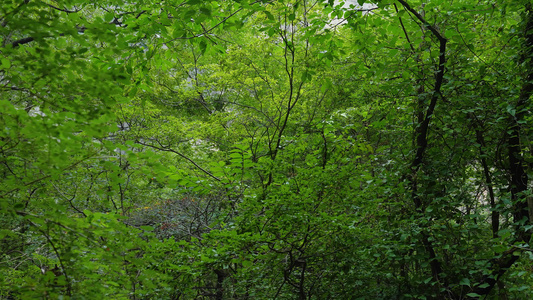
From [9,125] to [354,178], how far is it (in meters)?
3.07

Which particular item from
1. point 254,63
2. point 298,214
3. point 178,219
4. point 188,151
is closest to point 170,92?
point 188,151

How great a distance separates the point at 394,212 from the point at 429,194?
23.3 inches

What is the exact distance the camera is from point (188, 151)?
827cm

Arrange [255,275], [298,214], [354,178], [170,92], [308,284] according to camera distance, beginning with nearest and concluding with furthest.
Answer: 1. [298,214]
2. [354,178]
3. [255,275]
4. [308,284]
5. [170,92]

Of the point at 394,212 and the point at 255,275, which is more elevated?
the point at 394,212

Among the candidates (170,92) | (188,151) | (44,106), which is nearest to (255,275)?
(44,106)

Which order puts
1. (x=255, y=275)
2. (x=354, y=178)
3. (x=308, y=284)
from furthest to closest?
(x=308, y=284) < (x=255, y=275) < (x=354, y=178)

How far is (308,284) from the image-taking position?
4.65 m

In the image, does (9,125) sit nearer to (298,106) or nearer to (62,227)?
(62,227)

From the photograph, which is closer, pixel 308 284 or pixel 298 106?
pixel 308 284

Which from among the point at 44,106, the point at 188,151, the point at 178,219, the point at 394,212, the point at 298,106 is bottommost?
the point at 44,106

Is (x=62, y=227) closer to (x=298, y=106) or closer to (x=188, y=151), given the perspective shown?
(x=298, y=106)

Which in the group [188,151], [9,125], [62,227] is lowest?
[62,227]

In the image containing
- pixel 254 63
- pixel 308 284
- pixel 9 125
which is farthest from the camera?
pixel 254 63
